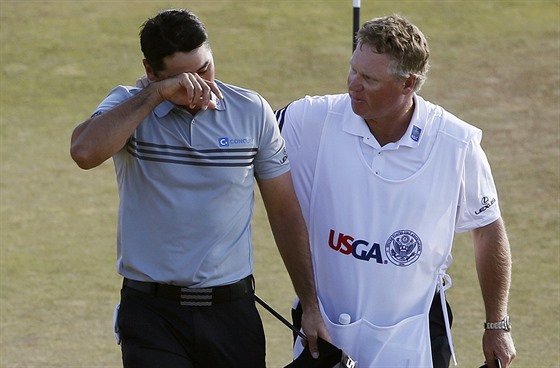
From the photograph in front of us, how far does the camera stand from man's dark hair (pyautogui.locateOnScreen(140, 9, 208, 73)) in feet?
13.0

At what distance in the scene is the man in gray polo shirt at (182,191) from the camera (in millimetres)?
3945

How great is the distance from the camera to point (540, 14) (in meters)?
13.4

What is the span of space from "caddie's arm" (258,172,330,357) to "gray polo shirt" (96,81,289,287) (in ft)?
0.45

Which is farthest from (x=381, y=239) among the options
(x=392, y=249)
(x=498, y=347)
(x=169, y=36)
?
(x=169, y=36)

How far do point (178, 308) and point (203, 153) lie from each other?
50 cm

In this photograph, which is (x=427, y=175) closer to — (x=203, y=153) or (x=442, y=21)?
(x=203, y=153)

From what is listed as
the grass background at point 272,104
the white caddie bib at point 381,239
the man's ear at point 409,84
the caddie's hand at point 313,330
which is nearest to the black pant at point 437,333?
the white caddie bib at point 381,239

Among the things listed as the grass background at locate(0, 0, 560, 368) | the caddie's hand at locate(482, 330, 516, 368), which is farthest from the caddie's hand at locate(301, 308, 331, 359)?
the grass background at locate(0, 0, 560, 368)

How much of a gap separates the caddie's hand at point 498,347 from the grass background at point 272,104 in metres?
2.56

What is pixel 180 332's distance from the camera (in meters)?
4.04

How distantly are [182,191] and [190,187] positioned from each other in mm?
28

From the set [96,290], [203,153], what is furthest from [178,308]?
[96,290]

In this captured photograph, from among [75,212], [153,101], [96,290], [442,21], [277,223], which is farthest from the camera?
[442,21]

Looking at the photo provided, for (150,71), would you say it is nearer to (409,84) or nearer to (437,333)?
(409,84)
